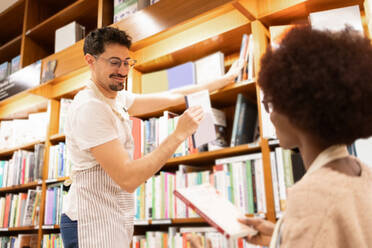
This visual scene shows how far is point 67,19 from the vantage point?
3205mm

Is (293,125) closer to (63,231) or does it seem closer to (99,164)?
(99,164)

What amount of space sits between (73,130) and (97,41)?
46 cm

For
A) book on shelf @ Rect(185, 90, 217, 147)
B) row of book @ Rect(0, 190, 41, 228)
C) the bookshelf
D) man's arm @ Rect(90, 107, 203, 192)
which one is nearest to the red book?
the bookshelf

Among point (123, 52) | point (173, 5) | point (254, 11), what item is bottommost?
point (123, 52)

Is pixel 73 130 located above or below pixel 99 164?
above

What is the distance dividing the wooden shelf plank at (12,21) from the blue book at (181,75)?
94.1 inches

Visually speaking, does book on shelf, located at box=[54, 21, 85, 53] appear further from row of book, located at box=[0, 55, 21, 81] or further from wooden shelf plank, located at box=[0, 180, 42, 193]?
wooden shelf plank, located at box=[0, 180, 42, 193]

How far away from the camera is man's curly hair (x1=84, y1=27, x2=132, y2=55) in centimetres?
157

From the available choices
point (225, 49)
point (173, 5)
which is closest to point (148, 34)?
point (173, 5)

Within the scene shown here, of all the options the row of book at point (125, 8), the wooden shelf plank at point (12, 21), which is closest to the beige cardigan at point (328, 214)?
the row of book at point (125, 8)

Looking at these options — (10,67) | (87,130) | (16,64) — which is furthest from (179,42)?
(10,67)

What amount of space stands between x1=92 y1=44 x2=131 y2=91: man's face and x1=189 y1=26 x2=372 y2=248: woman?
948 mm

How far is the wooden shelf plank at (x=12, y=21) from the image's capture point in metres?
3.74

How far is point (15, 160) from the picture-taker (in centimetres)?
323
